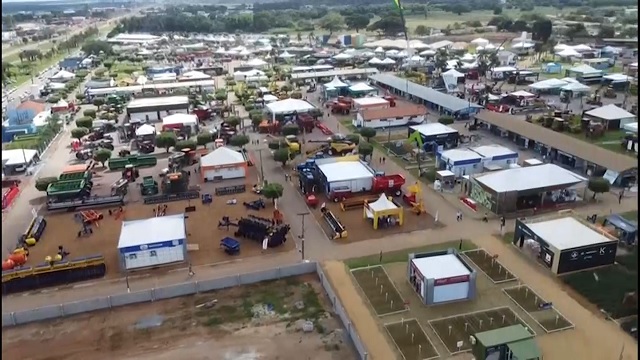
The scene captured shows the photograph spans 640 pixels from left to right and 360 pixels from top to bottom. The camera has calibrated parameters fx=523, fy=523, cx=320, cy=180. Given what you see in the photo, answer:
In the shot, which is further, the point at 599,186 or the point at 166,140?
the point at 166,140

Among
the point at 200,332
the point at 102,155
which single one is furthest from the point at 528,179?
the point at 102,155

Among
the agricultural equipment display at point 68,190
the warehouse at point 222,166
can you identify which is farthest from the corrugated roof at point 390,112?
the agricultural equipment display at point 68,190

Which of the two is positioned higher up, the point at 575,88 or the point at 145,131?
the point at 145,131

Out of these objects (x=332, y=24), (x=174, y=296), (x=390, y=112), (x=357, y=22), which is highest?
(x=357, y=22)

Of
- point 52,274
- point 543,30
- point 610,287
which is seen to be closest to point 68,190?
point 52,274

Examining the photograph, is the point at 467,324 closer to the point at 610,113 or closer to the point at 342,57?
the point at 610,113

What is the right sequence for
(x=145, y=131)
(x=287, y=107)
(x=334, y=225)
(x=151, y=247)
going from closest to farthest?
(x=151, y=247), (x=334, y=225), (x=145, y=131), (x=287, y=107)

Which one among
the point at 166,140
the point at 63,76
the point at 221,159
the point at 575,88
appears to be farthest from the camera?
the point at 63,76
